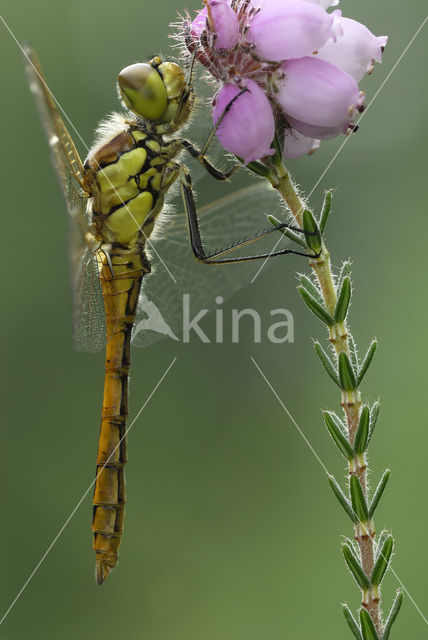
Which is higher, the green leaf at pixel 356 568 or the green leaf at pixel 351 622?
the green leaf at pixel 356 568

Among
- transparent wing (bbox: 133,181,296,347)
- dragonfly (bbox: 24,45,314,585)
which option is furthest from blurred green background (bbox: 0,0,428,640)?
dragonfly (bbox: 24,45,314,585)

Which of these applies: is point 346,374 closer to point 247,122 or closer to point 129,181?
point 247,122

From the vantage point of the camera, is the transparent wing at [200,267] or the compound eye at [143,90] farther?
the transparent wing at [200,267]

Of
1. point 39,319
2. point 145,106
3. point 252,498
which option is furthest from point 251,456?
point 145,106

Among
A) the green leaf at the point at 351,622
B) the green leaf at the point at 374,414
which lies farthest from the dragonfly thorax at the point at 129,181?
the green leaf at the point at 351,622

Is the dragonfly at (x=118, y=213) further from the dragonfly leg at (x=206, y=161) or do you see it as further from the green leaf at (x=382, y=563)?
the green leaf at (x=382, y=563)

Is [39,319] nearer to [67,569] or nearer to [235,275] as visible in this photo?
[67,569]

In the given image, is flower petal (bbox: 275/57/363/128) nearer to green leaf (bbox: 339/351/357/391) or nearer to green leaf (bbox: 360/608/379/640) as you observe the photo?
green leaf (bbox: 339/351/357/391)

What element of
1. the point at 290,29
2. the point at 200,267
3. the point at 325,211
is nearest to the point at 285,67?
A: the point at 290,29
